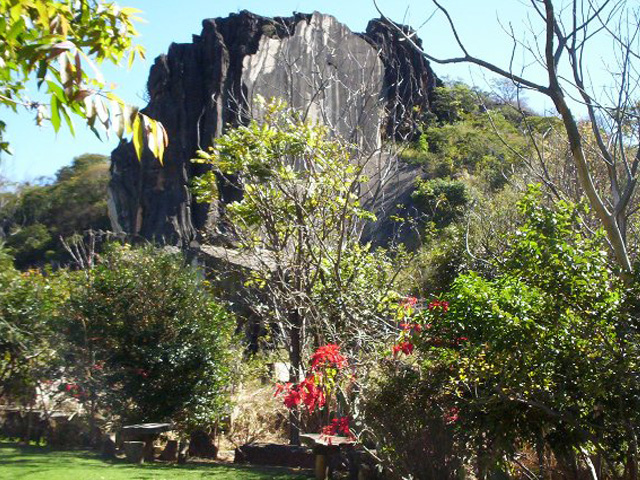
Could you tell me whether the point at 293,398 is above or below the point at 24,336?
below

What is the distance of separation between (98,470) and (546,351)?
5.98 m

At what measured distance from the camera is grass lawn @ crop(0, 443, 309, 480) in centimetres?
852

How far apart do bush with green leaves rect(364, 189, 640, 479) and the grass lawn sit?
381 cm

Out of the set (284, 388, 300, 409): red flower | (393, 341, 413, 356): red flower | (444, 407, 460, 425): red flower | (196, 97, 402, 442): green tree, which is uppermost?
(196, 97, 402, 442): green tree

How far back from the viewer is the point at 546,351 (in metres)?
5.27

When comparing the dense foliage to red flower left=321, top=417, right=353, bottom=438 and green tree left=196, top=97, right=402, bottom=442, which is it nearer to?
green tree left=196, top=97, right=402, bottom=442

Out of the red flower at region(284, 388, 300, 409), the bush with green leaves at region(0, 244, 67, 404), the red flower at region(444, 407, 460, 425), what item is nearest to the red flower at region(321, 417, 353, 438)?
the red flower at region(284, 388, 300, 409)

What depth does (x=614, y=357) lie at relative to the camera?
16.8ft

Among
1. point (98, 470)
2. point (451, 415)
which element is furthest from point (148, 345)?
point (451, 415)

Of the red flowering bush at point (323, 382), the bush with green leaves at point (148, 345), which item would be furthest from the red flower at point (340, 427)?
the bush with green leaves at point (148, 345)

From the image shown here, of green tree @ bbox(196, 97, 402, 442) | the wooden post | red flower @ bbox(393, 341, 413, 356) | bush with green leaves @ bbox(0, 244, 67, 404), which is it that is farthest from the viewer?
bush with green leaves @ bbox(0, 244, 67, 404)

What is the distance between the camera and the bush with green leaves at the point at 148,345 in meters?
11.0

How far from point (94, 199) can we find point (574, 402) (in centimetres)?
4139

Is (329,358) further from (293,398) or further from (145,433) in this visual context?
(145,433)
